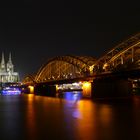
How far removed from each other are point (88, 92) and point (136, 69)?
22.8 meters

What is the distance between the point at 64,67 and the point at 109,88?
43708 millimetres

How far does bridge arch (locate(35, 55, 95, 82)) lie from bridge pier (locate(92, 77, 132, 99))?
30.8 ft

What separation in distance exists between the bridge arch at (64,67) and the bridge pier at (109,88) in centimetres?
940

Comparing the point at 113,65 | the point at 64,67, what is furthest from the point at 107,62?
the point at 64,67

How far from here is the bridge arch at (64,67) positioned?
300 feet

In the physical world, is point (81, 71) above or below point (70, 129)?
above

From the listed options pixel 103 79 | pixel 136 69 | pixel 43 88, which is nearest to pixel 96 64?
pixel 103 79

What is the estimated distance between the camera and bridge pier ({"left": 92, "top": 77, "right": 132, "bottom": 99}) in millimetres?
73250

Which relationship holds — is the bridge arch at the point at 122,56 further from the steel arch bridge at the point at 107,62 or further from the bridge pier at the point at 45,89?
the bridge pier at the point at 45,89

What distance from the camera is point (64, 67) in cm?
11656

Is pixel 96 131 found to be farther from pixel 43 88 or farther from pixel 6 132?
pixel 43 88

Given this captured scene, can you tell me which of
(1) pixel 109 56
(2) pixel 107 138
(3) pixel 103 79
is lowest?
(2) pixel 107 138

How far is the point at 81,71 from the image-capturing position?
87625 millimetres

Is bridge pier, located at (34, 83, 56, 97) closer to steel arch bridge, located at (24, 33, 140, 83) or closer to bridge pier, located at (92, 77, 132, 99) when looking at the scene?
steel arch bridge, located at (24, 33, 140, 83)
